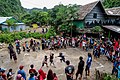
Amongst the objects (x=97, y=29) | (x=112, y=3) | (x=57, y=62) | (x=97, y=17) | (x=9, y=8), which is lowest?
(x=57, y=62)

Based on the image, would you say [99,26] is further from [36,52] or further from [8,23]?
[8,23]

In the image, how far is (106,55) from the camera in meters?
16.7

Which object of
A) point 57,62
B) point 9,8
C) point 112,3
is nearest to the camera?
point 57,62

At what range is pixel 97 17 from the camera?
2759 cm

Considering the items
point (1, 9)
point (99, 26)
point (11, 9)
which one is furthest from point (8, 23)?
point (11, 9)

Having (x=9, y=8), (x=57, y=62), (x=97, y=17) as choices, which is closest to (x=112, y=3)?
(x=97, y=17)

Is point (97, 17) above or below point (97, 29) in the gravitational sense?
above

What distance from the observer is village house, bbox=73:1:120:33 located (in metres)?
26.2

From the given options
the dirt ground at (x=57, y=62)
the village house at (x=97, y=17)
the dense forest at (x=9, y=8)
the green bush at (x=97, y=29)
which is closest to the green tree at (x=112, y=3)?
the village house at (x=97, y=17)

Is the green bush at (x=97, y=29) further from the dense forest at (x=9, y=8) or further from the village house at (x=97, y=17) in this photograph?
the dense forest at (x=9, y=8)

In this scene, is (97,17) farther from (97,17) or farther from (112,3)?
(112,3)

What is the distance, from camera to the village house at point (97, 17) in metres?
26.2

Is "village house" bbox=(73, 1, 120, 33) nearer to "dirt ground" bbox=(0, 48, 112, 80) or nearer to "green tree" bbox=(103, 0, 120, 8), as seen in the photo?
"dirt ground" bbox=(0, 48, 112, 80)

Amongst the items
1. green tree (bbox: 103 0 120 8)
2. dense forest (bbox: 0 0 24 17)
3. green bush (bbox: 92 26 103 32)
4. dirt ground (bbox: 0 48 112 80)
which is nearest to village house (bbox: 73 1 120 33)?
green bush (bbox: 92 26 103 32)
